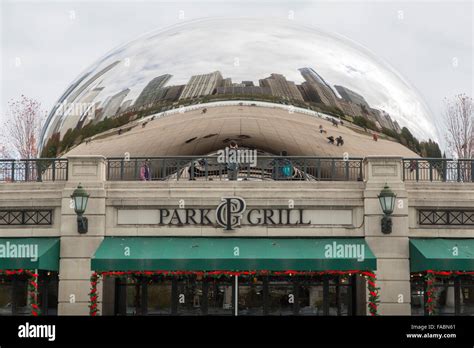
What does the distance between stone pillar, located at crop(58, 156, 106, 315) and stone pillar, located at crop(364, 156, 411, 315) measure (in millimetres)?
7138

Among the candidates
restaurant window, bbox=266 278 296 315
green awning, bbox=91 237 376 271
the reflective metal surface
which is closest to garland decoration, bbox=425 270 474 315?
green awning, bbox=91 237 376 271

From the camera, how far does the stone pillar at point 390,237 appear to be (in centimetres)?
2091

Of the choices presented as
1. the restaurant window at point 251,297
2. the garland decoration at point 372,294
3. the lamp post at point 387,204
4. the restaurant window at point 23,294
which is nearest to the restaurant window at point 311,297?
the restaurant window at point 251,297

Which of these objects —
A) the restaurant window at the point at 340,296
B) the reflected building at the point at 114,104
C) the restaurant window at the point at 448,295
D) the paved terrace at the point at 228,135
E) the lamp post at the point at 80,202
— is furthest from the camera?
the reflected building at the point at 114,104

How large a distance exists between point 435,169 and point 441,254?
157 inches

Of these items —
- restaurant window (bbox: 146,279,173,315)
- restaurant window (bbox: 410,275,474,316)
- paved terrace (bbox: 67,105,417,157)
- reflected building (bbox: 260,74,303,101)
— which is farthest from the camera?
reflected building (bbox: 260,74,303,101)

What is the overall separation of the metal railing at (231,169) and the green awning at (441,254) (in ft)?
9.63

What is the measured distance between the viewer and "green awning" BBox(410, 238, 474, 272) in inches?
797

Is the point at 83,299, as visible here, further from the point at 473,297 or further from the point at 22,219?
the point at 473,297

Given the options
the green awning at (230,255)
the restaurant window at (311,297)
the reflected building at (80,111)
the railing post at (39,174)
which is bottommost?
the restaurant window at (311,297)

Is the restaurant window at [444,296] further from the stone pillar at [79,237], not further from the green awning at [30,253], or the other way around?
the green awning at [30,253]

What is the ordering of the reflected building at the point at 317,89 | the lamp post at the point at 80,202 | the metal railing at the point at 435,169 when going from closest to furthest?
the lamp post at the point at 80,202 → the metal railing at the point at 435,169 → the reflected building at the point at 317,89

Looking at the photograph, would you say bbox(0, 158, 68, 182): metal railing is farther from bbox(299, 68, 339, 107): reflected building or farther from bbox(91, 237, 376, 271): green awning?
bbox(299, 68, 339, 107): reflected building
